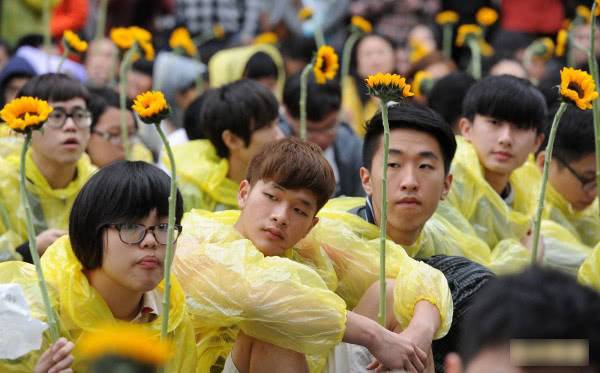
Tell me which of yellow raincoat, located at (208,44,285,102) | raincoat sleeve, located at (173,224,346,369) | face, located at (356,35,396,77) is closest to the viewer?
raincoat sleeve, located at (173,224,346,369)

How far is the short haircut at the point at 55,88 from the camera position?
428cm

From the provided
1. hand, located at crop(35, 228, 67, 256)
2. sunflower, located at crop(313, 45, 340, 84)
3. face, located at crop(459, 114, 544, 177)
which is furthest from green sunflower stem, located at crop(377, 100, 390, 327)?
face, located at crop(459, 114, 544, 177)

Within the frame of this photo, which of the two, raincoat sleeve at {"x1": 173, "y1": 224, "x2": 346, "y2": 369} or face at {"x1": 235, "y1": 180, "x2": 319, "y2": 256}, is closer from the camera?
raincoat sleeve at {"x1": 173, "y1": 224, "x2": 346, "y2": 369}

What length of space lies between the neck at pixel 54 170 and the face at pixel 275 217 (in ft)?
3.63

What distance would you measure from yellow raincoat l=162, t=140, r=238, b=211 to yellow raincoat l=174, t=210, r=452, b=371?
919 mm

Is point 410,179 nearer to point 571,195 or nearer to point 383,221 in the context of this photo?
point 383,221

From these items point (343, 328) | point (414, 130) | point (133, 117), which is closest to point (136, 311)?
point (343, 328)

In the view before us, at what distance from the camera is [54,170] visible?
13.8 ft

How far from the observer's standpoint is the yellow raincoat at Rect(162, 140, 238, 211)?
436 cm

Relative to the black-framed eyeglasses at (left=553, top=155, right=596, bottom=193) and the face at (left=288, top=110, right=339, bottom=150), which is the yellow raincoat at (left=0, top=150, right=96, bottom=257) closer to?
the face at (left=288, top=110, right=339, bottom=150)

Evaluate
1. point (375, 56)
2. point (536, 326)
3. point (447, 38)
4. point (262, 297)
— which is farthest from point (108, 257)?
point (447, 38)

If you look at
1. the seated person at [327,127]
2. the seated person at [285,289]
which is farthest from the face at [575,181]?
the seated person at [285,289]

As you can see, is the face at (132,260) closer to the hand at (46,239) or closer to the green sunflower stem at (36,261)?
the green sunflower stem at (36,261)

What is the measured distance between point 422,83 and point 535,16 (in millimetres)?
2398
